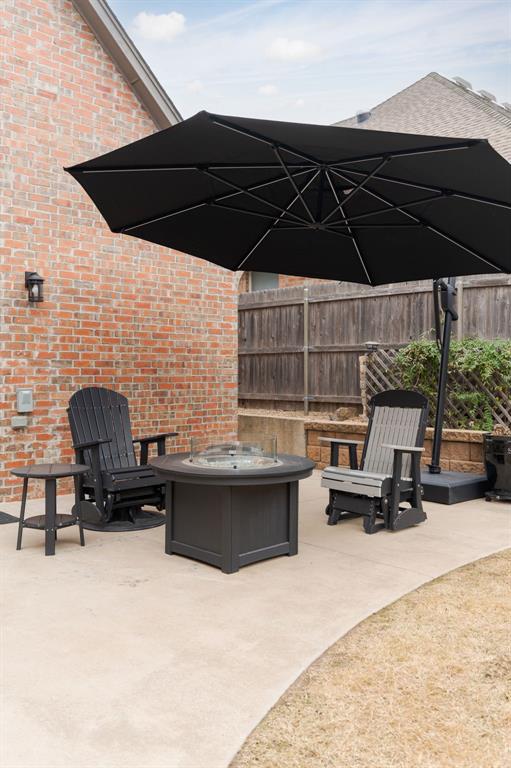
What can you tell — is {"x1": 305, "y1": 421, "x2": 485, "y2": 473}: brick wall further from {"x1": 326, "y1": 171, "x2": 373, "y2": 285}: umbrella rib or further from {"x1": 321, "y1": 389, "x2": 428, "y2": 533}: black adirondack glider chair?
{"x1": 326, "y1": 171, "x2": 373, "y2": 285}: umbrella rib

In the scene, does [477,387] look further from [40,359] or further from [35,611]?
[35,611]

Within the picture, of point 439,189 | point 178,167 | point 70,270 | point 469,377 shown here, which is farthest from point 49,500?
point 469,377

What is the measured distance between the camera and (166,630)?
3242 millimetres

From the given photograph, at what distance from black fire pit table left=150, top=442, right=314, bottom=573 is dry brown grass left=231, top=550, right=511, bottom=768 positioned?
1.09 meters

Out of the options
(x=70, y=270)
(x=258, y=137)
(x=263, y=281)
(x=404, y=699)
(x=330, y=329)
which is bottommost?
(x=404, y=699)

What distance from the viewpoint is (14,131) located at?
6.25 m

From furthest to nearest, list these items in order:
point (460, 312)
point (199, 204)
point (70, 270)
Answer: point (460, 312) < point (70, 270) < point (199, 204)

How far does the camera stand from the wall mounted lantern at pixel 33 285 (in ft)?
20.7

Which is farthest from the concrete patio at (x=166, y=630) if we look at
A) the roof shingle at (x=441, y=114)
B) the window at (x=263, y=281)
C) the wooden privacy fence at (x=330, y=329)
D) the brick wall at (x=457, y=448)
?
the roof shingle at (x=441, y=114)

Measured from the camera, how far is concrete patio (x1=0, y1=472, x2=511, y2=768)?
7.58ft

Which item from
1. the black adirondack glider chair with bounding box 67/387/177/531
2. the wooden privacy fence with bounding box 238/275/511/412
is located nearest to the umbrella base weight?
the wooden privacy fence with bounding box 238/275/511/412

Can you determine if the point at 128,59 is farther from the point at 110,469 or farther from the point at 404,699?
the point at 404,699

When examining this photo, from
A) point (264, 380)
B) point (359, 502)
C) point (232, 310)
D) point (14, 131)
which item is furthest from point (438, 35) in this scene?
point (359, 502)

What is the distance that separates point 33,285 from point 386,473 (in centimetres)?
382
